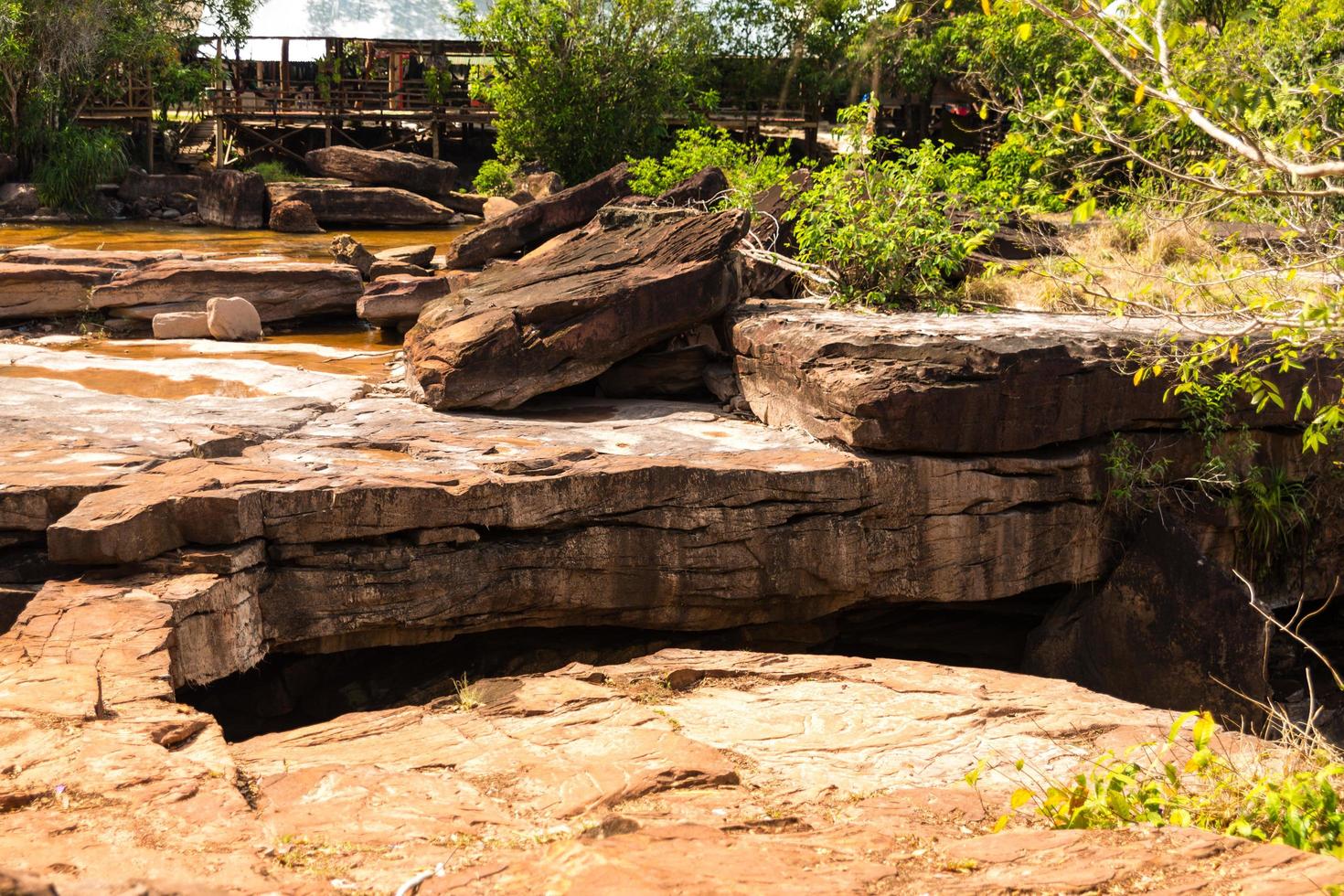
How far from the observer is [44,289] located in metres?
10.7

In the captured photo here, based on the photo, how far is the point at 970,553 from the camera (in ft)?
21.7

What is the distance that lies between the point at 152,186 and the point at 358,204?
4.66 meters

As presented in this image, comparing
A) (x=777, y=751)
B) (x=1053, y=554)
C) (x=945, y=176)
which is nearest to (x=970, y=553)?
(x=1053, y=554)

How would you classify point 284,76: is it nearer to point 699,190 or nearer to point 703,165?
point 703,165

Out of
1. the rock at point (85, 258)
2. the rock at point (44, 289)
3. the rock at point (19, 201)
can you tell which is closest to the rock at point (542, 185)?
the rock at point (85, 258)

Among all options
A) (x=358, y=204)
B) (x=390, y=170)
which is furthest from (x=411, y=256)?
(x=390, y=170)

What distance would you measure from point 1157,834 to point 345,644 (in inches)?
160

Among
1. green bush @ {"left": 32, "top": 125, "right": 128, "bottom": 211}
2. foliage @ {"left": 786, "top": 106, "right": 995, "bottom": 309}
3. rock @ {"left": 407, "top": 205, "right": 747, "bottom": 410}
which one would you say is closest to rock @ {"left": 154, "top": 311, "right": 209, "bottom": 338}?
rock @ {"left": 407, "top": 205, "right": 747, "bottom": 410}

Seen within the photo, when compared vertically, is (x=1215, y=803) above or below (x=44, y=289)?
below

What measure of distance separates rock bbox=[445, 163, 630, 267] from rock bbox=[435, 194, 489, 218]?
9.69 meters

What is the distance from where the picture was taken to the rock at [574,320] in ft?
24.7

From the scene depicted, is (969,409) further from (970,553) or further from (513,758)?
(513,758)

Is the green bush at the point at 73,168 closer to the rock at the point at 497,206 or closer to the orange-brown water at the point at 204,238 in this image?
the orange-brown water at the point at 204,238

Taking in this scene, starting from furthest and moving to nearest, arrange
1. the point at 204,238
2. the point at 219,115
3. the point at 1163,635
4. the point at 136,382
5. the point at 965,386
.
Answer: the point at 219,115
the point at 204,238
the point at 136,382
the point at 1163,635
the point at 965,386
